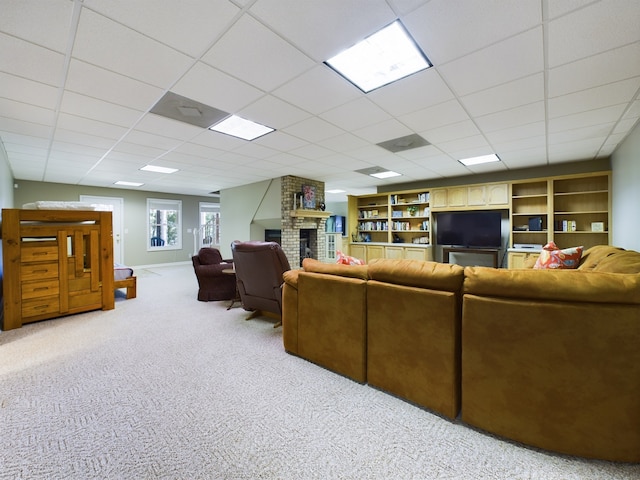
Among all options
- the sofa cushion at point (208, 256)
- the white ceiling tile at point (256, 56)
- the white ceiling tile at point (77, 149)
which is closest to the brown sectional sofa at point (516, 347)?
the white ceiling tile at point (256, 56)

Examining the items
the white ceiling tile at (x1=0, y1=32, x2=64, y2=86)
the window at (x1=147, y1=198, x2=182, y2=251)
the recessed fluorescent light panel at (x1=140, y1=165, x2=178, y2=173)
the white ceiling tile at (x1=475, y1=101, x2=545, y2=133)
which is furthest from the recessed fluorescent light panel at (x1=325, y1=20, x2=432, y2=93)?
the window at (x1=147, y1=198, x2=182, y2=251)

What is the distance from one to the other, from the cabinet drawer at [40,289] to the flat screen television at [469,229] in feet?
23.0

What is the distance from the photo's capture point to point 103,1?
5.11 ft

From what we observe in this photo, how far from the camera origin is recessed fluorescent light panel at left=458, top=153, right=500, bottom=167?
4.91 metres

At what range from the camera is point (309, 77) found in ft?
7.72

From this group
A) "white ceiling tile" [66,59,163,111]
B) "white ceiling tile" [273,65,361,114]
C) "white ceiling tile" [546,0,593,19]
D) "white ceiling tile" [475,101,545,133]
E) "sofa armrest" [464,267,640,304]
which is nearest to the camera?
"sofa armrest" [464,267,640,304]

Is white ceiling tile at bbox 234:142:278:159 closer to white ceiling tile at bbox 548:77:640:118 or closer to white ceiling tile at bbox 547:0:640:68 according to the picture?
white ceiling tile at bbox 547:0:640:68

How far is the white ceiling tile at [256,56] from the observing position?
1827 mm

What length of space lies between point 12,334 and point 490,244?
773 cm

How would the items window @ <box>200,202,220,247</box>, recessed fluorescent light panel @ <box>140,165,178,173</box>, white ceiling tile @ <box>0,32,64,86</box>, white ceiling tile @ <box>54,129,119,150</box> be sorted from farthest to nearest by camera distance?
window @ <box>200,202,220,247</box> < recessed fluorescent light panel @ <box>140,165,178,173</box> < white ceiling tile @ <box>54,129,119,150</box> < white ceiling tile @ <box>0,32,64,86</box>

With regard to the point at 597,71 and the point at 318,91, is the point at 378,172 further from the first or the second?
the point at 597,71

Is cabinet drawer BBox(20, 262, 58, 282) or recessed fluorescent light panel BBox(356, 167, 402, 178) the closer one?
cabinet drawer BBox(20, 262, 58, 282)

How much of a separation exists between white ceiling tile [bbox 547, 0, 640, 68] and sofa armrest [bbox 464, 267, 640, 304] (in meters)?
1.54

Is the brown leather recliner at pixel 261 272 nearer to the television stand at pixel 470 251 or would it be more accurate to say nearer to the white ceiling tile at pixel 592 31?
the white ceiling tile at pixel 592 31
